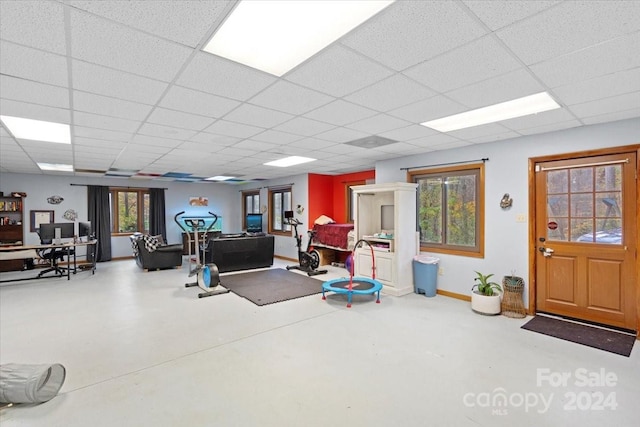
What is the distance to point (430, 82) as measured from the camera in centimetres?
246

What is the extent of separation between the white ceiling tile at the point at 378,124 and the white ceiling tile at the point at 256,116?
2.76ft

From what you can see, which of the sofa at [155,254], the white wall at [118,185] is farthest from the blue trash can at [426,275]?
the white wall at [118,185]

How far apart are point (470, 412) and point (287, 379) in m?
1.38

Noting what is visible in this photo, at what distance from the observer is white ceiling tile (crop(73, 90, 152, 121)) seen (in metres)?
2.74

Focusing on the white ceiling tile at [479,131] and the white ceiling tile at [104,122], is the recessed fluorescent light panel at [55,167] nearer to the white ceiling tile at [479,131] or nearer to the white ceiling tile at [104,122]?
the white ceiling tile at [104,122]

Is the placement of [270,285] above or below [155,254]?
below

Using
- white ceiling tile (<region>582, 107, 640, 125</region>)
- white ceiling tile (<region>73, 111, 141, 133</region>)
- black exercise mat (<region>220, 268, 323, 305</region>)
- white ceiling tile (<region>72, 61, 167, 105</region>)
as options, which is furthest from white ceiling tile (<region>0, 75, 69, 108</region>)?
white ceiling tile (<region>582, 107, 640, 125</region>)

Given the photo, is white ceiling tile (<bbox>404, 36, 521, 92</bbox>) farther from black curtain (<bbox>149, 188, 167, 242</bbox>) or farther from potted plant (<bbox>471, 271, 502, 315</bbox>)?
black curtain (<bbox>149, 188, 167, 242</bbox>)

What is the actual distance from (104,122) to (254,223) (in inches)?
242

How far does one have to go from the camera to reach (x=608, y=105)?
9.62ft

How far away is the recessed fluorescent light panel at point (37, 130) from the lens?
342 cm

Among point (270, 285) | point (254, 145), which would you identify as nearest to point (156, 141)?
point (254, 145)

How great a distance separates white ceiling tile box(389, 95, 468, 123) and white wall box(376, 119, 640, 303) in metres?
1.68

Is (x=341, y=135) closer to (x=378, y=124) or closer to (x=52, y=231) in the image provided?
(x=378, y=124)
